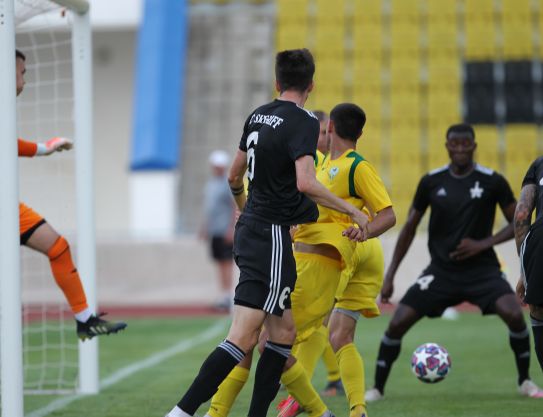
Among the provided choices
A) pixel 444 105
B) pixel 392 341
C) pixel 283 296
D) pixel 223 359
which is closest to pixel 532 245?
pixel 283 296

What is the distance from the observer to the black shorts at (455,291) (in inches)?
313

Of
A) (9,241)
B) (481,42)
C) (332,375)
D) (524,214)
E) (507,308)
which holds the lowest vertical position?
(332,375)

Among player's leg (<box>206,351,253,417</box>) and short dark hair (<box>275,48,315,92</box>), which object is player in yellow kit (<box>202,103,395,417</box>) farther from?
short dark hair (<box>275,48,315,92</box>)

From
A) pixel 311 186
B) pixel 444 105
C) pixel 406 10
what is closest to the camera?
pixel 311 186

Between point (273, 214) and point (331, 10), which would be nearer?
point (273, 214)

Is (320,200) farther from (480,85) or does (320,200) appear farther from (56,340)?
(480,85)

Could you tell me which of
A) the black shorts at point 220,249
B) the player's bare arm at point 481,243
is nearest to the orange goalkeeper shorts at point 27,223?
the player's bare arm at point 481,243

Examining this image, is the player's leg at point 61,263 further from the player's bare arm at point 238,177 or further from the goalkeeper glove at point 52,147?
the player's bare arm at point 238,177

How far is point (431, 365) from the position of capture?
752 centimetres

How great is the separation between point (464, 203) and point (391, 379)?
6.29ft

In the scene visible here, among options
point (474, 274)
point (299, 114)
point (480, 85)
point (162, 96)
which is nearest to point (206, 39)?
point (162, 96)

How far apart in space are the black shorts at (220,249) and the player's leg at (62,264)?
9612 mm

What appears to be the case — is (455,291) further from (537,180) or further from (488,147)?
(488,147)

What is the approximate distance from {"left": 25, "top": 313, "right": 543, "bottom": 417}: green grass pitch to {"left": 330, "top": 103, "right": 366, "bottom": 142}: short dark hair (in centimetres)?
187
